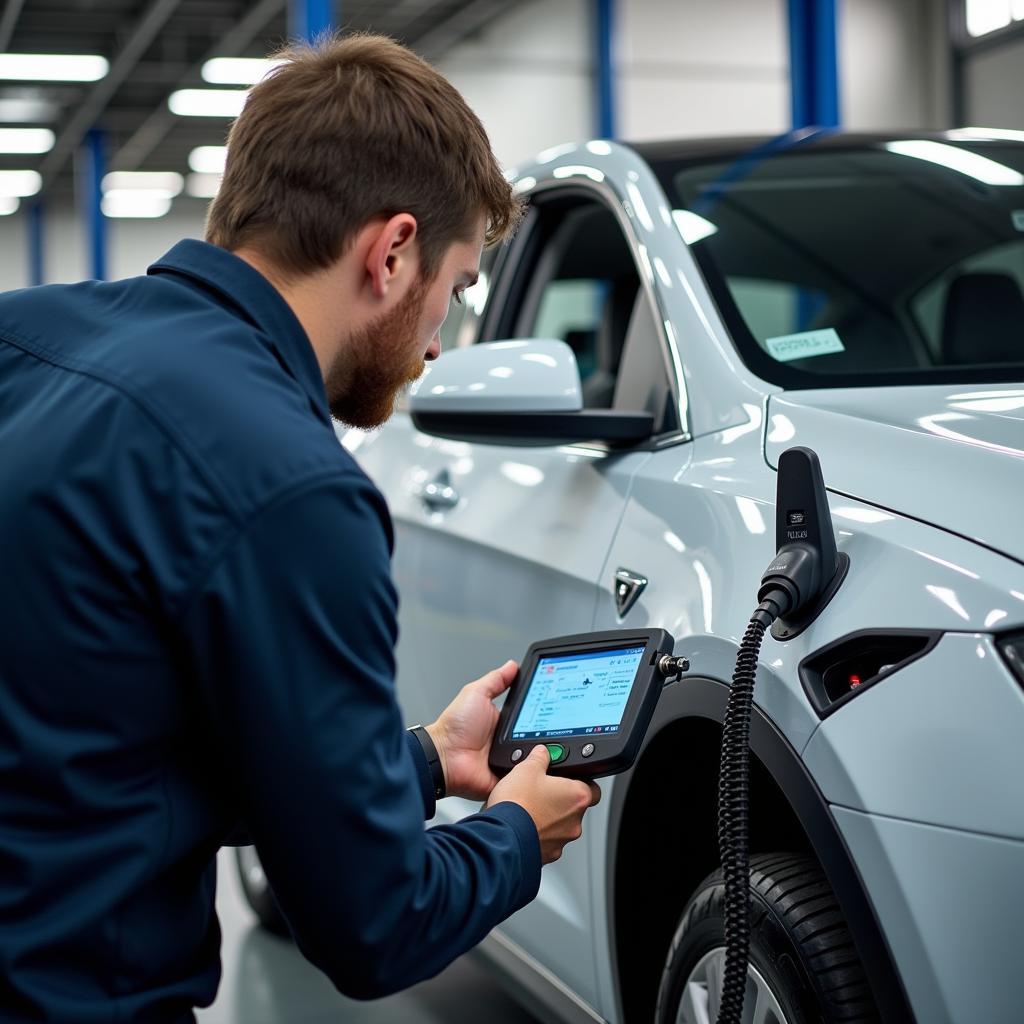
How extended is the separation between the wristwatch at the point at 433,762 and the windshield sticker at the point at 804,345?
2.33 ft

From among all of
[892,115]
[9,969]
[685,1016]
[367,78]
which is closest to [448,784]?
[685,1016]

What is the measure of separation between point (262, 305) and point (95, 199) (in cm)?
1647

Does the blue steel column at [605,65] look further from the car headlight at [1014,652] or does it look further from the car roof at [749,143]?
the car headlight at [1014,652]

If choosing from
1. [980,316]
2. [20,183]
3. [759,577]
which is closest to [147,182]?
[20,183]

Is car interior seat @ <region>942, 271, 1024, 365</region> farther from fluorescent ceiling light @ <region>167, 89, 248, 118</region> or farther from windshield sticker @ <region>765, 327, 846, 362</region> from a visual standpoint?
fluorescent ceiling light @ <region>167, 89, 248, 118</region>

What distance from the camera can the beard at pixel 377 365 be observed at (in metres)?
1.29

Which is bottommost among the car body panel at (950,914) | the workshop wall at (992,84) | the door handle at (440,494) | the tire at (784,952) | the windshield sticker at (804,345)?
the tire at (784,952)

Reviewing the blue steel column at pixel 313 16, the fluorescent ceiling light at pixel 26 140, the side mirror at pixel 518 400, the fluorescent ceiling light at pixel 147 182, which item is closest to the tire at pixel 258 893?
the side mirror at pixel 518 400

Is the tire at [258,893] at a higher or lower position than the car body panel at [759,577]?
lower

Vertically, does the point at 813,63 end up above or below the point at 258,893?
above

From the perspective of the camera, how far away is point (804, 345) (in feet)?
6.51

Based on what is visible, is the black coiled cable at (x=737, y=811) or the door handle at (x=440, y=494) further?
the door handle at (x=440, y=494)

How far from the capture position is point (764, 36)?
9219 mm

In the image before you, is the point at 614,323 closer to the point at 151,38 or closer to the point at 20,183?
the point at 151,38
